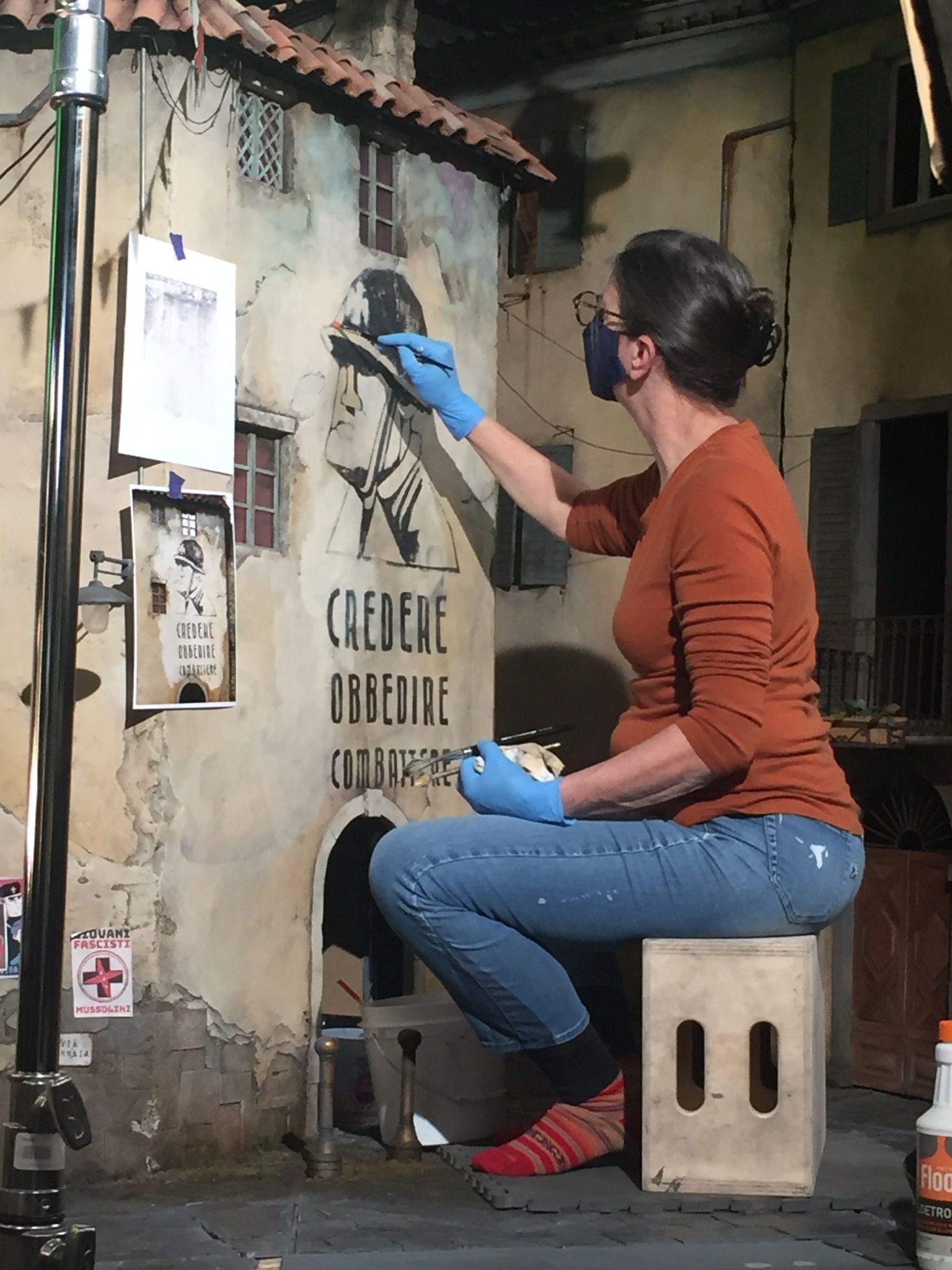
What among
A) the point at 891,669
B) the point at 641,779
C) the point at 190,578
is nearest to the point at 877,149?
the point at 891,669

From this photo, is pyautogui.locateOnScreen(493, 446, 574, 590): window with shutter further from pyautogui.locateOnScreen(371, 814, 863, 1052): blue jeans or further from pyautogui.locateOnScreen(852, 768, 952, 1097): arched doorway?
pyautogui.locateOnScreen(371, 814, 863, 1052): blue jeans

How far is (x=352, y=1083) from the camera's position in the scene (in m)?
5.49

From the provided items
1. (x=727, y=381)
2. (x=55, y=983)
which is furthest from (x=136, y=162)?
(x=55, y=983)

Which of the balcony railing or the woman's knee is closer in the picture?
the woman's knee

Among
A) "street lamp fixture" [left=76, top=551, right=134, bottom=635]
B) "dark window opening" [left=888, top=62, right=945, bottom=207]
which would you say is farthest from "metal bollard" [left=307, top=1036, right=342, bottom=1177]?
"dark window opening" [left=888, top=62, right=945, bottom=207]

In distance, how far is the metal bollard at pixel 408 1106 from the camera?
4312 mm

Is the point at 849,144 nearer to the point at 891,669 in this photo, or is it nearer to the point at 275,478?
the point at 891,669

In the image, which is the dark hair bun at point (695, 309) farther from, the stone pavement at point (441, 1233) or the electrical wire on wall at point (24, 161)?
the electrical wire on wall at point (24, 161)

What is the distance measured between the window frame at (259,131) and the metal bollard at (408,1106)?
248 centimetres

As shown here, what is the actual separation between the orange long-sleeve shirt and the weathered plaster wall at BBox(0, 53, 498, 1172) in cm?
161

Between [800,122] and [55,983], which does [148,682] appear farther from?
[800,122]

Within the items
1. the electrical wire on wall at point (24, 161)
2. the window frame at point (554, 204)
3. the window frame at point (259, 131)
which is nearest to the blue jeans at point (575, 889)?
the electrical wire on wall at point (24, 161)

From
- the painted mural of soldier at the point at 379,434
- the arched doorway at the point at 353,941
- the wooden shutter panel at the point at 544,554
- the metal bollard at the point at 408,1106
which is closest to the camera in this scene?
the metal bollard at the point at 408,1106

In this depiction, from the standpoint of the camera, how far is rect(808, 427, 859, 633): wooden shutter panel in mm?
9617
